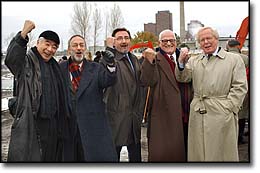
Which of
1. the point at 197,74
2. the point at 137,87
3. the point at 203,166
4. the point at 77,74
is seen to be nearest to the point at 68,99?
the point at 77,74

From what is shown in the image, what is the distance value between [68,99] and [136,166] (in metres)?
0.87

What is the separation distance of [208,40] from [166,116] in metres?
0.76

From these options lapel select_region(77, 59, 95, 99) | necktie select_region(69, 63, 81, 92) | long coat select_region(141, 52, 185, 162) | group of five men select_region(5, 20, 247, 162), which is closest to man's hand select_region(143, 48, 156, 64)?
group of five men select_region(5, 20, 247, 162)

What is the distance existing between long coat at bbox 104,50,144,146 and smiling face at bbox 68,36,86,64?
Result: 0.33 m

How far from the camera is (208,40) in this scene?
9.15 ft

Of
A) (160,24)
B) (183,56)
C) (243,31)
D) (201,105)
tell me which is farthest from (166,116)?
(243,31)

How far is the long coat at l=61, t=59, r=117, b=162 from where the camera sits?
2.84 meters

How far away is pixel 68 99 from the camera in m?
2.82

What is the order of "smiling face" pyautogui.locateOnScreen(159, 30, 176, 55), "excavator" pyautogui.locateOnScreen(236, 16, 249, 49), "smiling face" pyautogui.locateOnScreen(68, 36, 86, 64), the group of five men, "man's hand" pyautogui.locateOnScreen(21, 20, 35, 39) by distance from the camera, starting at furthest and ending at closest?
"excavator" pyautogui.locateOnScreen(236, 16, 249, 49) < "smiling face" pyautogui.locateOnScreen(159, 30, 176, 55) < "smiling face" pyautogui.locateOnScreen(68, 36, 86, 64) < the group of five men < "man's hand" pyautogui.locateOnScreen(21, 20, 35, 39)

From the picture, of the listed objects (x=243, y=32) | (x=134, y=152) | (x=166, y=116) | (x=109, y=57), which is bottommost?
(x=134, y=152)

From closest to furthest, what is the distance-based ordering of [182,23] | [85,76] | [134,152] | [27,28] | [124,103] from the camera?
[27,28] → [85,76] → [124,103] → [134,152] → [182,23]

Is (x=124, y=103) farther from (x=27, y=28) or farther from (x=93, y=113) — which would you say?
(x=27, y=28)

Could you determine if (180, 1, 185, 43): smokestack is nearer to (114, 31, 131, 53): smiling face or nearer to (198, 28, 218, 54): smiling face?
(198, 28, 218, 54): smiling face

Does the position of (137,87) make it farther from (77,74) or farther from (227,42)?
(227,42)
